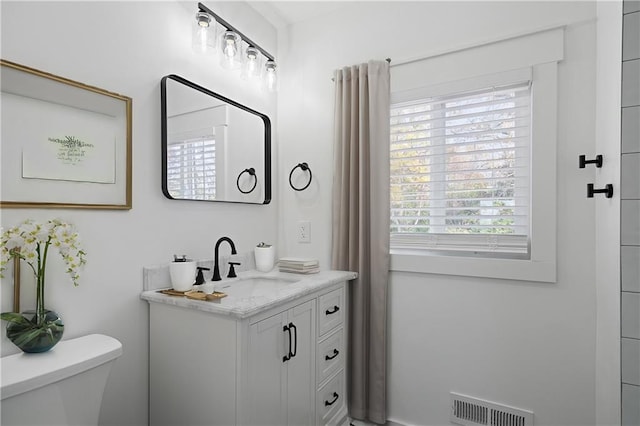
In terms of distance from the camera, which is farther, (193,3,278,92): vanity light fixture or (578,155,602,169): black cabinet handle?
(193,3,278,92): vanity light fixture

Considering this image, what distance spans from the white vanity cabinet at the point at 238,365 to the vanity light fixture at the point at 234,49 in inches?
50.4

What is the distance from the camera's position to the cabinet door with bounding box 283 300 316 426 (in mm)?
1529

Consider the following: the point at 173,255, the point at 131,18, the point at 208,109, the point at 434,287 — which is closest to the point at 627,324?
the point at 434,287

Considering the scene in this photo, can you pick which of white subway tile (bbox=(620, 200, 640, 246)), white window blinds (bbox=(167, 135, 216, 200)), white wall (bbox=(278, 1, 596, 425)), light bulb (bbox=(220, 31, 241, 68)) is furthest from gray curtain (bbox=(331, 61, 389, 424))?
white subway tile (bbox=(620, 200, 640, 246))

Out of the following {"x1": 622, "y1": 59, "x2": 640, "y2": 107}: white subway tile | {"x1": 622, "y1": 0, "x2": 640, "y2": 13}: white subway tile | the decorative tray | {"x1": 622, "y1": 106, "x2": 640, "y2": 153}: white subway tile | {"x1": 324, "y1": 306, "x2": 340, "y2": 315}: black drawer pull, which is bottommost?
{"x1": 324, "y1": 306, "x2": 340, "y2": 315}: black drawer pull

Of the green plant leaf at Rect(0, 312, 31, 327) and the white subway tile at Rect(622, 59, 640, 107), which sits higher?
the white subway tile at Rect(622, 59, 640, 107)

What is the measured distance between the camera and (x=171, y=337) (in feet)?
4.69

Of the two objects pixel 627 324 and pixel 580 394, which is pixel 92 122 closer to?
pixel 627 324

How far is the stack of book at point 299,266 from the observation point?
1985mm

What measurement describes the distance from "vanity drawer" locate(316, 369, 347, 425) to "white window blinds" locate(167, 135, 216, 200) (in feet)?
3.87

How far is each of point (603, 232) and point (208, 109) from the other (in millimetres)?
1931

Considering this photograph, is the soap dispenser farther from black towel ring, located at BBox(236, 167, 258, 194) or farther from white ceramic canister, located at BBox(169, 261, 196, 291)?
black towel ring, located at BBox(236, 167, 258, 194)

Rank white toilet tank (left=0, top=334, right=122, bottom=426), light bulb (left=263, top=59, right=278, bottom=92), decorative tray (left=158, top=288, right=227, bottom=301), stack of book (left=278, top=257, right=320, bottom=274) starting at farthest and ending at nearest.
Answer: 1. light bulb (left=263, top=59, right=278, bottom=92)
2. stack of book (left=278, top=257, right=320, bottom=274)
3. decorative tray (left=158, top=288, right=227, bottom=301)
4. white toilet tank (left=0, top=334, right=122, bottom=426)

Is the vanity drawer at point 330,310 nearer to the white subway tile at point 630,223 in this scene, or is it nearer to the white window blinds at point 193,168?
the white window blinds at point 193,168
